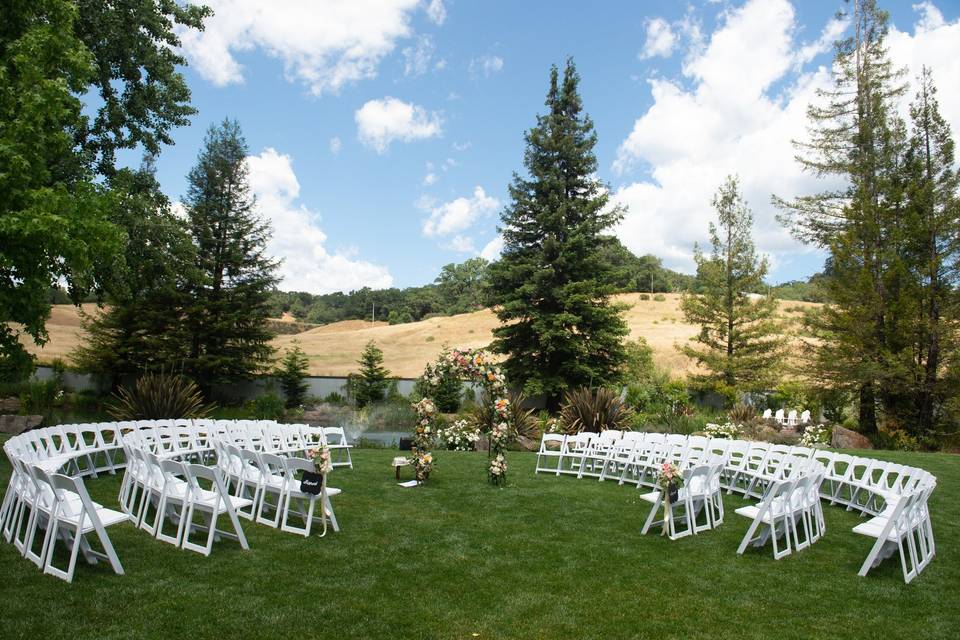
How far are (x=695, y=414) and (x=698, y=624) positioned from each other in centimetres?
1585

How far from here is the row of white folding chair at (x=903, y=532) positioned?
210 inches


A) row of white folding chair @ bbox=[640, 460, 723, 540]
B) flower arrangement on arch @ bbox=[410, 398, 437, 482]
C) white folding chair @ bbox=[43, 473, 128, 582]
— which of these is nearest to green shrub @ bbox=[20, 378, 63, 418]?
flower arrangement on arch @ bbox=[410, 398, 437, 482]

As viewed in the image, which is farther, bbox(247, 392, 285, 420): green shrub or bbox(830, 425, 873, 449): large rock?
bbox(247, 392, 285, 420): green shrub

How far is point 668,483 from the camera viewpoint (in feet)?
21.7

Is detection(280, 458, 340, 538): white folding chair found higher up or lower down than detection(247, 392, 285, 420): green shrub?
higher up

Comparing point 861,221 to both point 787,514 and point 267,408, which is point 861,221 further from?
point 267,408

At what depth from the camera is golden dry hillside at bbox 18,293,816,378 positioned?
30.4 m

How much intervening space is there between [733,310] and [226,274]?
20057 mm

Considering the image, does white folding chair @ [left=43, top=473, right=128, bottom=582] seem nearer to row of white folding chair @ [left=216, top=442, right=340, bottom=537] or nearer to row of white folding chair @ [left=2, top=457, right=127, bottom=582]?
row of white folding chair @ [left=2, top=457, right=127, bottom=582]

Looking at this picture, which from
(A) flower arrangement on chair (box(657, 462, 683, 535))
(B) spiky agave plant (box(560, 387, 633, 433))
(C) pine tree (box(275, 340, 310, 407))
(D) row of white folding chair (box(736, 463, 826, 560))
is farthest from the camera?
(C) pine tree (box(275, 340, 310, 407))

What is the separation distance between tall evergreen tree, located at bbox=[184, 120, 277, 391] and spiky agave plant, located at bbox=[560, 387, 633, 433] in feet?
45.0

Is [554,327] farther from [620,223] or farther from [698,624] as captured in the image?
[698,624]

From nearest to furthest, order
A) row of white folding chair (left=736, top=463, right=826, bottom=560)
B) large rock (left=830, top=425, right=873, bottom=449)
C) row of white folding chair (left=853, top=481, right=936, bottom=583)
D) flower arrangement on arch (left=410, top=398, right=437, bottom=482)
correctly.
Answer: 1. row of white folding chair (left=853, top=481, right=936, bottom=583)
2. row of white folding chair (left=736, top=463, right=826, bottom=560)
3. flower arrangement on arch (left=410, top=398, right=437, bottom=482)
4. large rock (left=830, top=425, right=873, bottom=449)

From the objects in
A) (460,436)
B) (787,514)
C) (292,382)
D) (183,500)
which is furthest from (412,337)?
(787,514)
